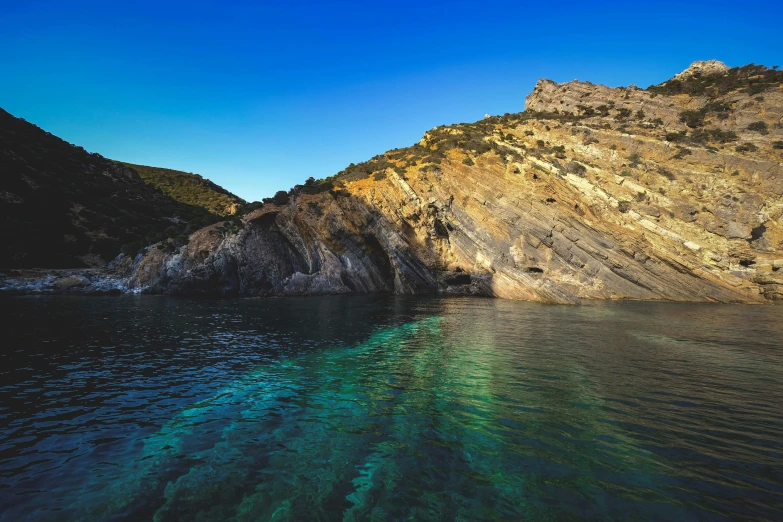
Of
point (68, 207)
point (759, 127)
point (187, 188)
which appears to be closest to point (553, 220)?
point (759, 127)

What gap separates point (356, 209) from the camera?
54.2 metres

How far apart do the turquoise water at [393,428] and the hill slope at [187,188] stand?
101246 millimetres

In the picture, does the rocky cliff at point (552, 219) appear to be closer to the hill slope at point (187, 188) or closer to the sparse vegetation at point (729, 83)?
the sparse vegetation at point (729, 83)

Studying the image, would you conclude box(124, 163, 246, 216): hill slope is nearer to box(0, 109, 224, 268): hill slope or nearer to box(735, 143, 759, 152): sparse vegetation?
box(0, 109, 224, 268): hill slope

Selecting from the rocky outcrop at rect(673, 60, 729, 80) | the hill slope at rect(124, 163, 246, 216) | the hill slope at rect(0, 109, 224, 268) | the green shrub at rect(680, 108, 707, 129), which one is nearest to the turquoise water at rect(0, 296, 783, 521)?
the green shrub at rect(680, 108, 707, 129)

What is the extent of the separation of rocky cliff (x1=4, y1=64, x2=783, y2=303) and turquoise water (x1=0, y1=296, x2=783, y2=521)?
23.6 meters

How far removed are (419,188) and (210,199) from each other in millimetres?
88806

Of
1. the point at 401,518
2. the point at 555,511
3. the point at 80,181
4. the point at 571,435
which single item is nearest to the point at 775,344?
the point at 571,435

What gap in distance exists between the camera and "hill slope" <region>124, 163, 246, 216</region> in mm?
111688

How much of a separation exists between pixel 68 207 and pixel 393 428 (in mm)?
86601

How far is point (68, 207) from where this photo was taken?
229ft

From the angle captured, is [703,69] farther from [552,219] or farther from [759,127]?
[552,219]

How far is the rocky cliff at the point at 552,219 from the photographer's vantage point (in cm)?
4128

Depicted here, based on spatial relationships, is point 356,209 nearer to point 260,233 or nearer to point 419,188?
point 419,188
